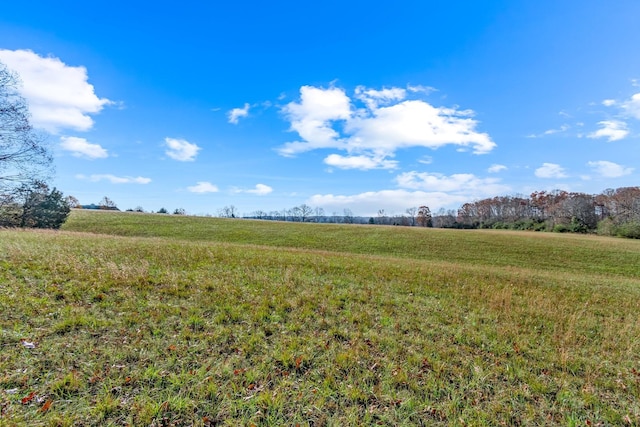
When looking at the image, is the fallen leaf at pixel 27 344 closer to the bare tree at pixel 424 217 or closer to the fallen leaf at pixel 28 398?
the fallen leaf at pixel 28 398

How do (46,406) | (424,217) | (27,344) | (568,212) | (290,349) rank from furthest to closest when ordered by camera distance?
(424,217) → (568,212) → (290,349) → (27,344) → (46,406)

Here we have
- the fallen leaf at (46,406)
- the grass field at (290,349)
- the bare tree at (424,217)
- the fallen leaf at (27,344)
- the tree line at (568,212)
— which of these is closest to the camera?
the fallen leaf at (46,406)

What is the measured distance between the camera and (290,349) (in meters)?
5.10

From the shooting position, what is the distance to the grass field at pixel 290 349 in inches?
149

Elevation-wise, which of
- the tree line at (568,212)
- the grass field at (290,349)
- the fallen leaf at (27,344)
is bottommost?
the grass field at (290,349)

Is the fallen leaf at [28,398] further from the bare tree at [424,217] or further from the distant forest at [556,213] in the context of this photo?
the bare tree at [424,217]

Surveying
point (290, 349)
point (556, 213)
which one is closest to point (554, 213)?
point (556, 213)

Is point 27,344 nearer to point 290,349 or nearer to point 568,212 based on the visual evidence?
point 290,349

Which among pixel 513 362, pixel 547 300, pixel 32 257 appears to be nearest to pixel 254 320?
pixel 513 362

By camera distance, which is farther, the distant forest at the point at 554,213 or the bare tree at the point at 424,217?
the bare tree at the point at 424,217

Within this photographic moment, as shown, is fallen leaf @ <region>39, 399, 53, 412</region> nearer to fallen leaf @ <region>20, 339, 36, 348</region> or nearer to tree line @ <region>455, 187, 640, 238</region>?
fallen leaf @ <region>20, 339, 36, 348</region>

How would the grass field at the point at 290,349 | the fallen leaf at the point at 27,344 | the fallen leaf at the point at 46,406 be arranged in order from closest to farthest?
the fallen leaf at the point at 46,406
the grass field at the point at 290,349
the fallen leaf at the point at 27,344

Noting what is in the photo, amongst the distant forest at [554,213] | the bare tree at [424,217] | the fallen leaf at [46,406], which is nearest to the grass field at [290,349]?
the fallen leaf at [46,406]

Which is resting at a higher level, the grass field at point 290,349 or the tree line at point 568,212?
the tree line at point 568,212
